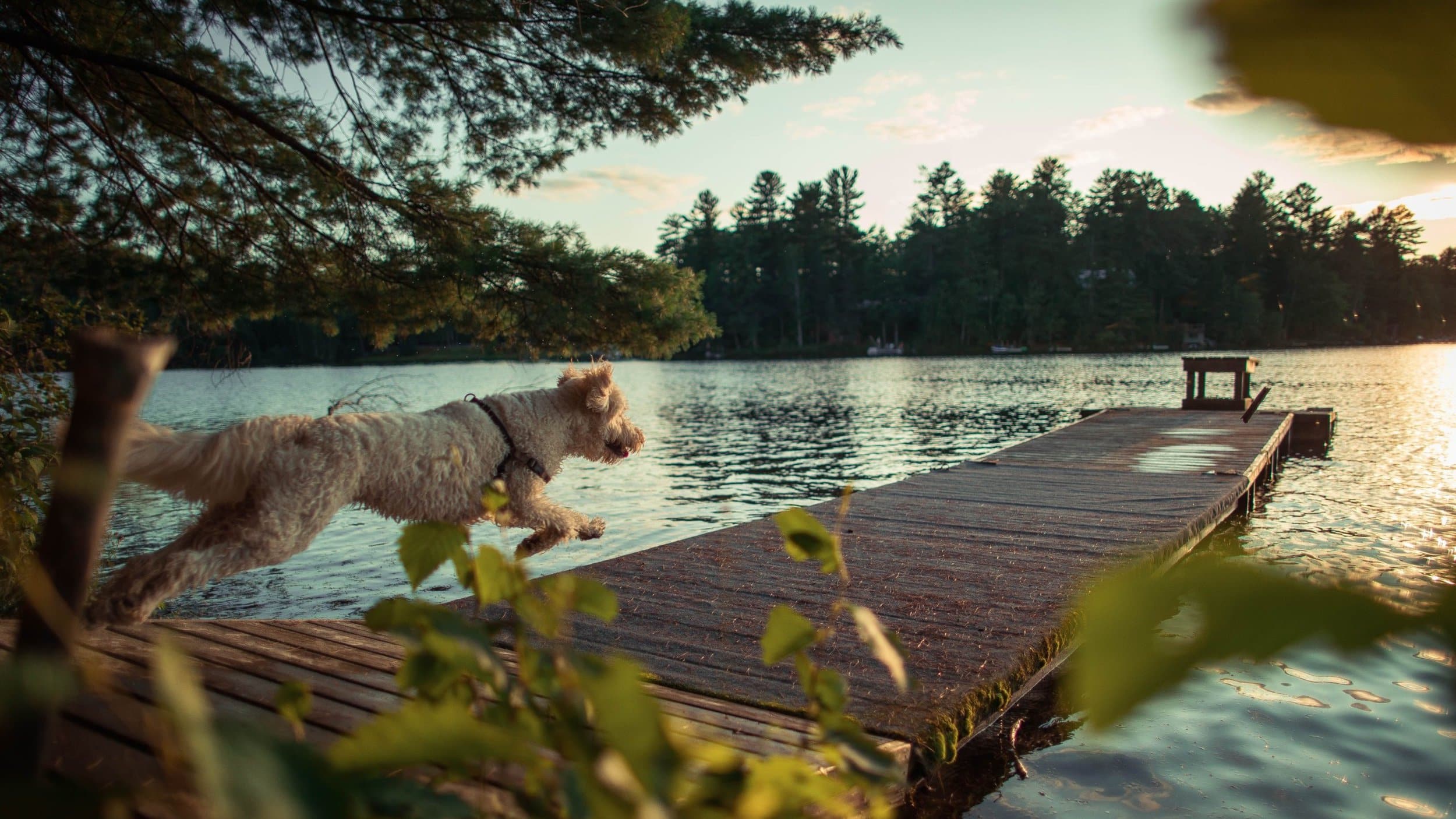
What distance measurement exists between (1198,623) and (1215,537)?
6.02 m

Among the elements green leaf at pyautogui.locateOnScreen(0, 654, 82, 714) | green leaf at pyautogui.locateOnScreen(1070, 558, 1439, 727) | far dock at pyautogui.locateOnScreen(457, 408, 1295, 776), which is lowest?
far dock at pyautogui.locateOnScreen(457, 408, 1295, 776)

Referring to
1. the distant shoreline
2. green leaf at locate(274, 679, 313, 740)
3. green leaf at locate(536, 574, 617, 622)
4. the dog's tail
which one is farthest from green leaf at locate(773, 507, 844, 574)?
the distant shoreline

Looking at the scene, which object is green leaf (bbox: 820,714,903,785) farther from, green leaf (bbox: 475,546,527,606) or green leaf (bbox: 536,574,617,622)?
green leaf (bbox: 475,546,527,606)

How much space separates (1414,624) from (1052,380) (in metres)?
40.7

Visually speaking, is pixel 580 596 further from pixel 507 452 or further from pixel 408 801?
pixel 507 452

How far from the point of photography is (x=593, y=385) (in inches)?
175

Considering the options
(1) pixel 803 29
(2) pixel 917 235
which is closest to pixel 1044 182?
(2) pixel 917 235

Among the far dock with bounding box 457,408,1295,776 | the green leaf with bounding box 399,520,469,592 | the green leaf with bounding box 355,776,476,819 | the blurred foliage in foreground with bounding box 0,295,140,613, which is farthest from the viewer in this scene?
the blurred foliage in foreground with bounding box 0,295,140,613

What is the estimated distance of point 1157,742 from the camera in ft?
13.3

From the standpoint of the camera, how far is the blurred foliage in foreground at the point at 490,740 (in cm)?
47

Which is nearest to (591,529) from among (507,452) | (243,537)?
(507,452)

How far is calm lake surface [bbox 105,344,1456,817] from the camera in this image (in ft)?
11.5

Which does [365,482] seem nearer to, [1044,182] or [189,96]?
[189,96]

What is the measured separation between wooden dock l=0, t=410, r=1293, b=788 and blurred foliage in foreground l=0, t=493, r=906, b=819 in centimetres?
14
